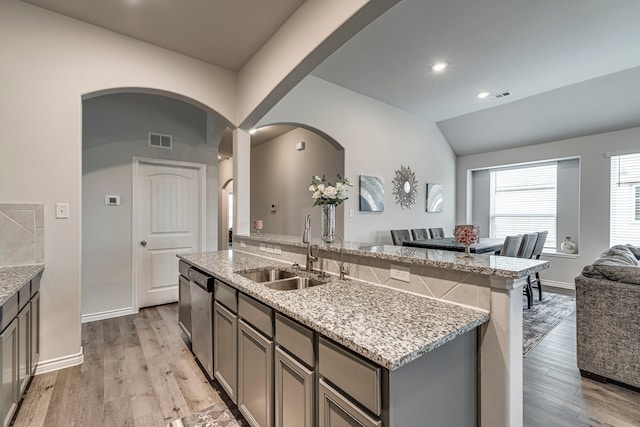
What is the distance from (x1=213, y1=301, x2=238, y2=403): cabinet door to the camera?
1.82 m

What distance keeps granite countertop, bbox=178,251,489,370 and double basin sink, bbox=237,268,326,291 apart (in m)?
0.23

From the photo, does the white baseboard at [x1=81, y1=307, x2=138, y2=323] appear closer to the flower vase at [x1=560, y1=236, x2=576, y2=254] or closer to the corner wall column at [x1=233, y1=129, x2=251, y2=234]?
the corner wall column at [x1=233, y1=129, x2=251, y2=234]

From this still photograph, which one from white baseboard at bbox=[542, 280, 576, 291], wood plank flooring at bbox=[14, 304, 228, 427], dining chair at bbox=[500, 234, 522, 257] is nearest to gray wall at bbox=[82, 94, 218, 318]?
wood plank flooring at bbox=[14, 304, 228, 427]

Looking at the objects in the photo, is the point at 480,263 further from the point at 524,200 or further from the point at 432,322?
the point at 524,200

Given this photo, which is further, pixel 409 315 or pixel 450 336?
pixel 409 315

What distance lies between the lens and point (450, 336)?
1.07 m

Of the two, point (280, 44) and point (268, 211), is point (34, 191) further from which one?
point (268, 211)

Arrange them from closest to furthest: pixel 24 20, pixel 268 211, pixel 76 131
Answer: pixel 24 20
pixel 76 131
pixel 268 211

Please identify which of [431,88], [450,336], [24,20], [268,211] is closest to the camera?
[450,336]

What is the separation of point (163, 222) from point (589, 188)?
670 cm

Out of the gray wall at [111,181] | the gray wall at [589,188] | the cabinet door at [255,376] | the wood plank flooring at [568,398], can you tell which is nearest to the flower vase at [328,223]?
the cabinet door at [255,376]

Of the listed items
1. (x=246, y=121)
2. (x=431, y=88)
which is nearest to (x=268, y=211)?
(x=246, y=121)

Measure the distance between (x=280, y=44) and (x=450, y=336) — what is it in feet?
8.44

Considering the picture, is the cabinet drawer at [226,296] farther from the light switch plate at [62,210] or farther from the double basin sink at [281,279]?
the light switch plate at [62,210]
